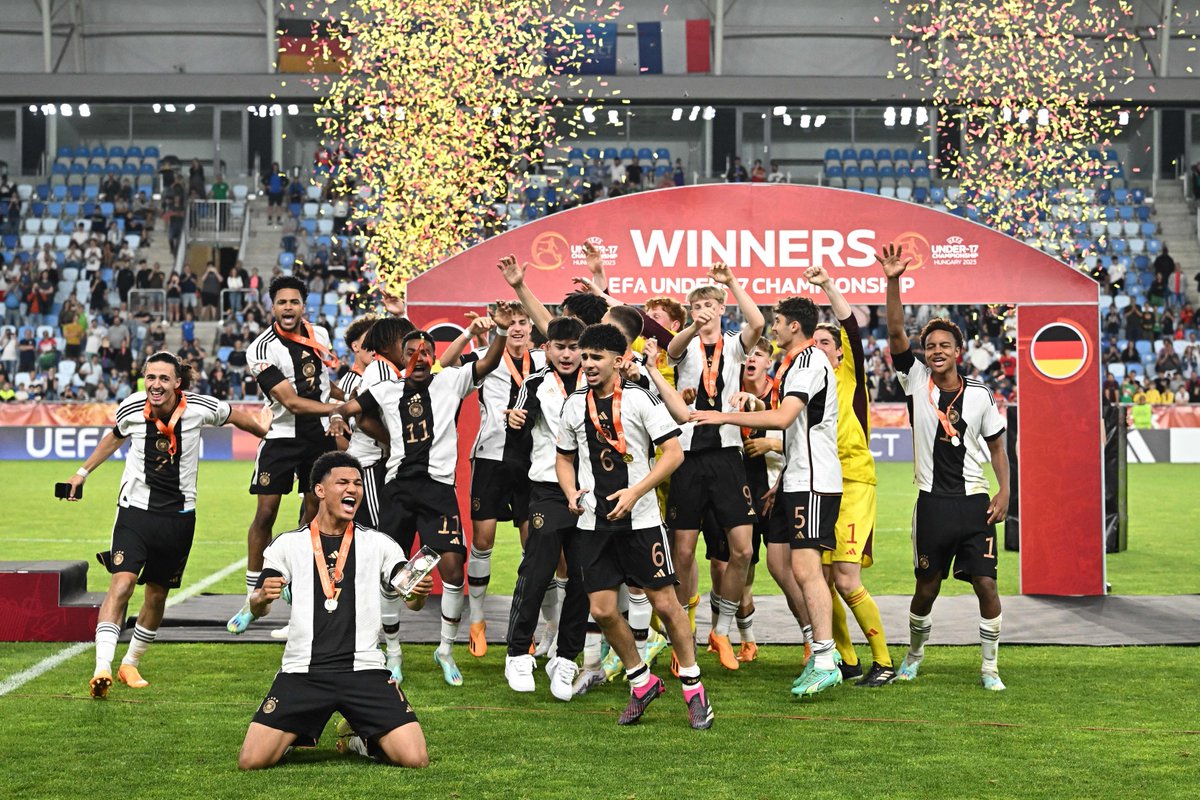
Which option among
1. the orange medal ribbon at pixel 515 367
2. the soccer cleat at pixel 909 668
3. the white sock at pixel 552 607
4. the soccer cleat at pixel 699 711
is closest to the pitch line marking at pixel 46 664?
the white sock at pixel 552 607

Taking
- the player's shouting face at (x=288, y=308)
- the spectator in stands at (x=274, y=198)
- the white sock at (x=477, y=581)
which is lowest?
the white sock at (x=477, y=581)

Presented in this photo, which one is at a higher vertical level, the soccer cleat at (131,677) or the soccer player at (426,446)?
the soccer player at (426,446)

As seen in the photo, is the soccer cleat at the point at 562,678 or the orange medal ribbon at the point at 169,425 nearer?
the soccer cleat at the point at 562,678

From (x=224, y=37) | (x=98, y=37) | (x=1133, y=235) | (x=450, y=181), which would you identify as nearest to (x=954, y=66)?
(x=1133, y=235)

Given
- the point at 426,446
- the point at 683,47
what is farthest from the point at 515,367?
the point at 683,47

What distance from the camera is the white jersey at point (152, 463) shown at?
26.1 ft

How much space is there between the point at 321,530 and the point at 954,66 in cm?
3382

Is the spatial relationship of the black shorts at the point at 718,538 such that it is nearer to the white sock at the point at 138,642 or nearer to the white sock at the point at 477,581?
the white sock at the point at 477,581

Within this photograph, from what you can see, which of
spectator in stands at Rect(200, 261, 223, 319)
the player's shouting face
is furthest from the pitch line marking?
spectator in stands at Rect(200, 261, 223, 319)

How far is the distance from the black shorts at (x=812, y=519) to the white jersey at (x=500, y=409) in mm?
1988

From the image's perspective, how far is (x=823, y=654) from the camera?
25.0 feet

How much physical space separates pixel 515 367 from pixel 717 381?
4.66ft

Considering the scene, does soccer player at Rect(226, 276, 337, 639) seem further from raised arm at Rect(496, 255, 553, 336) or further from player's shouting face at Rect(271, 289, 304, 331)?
A: raised arm at Rect(496, 255, 553, 336)

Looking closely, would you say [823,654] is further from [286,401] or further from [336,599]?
[286,401]
